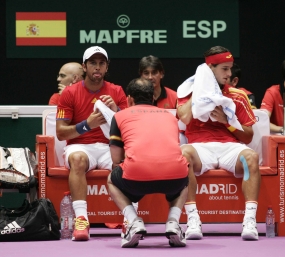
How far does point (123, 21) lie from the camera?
907 centimetres

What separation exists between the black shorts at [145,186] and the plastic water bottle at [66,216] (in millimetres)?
705

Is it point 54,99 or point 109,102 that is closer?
point 109,102

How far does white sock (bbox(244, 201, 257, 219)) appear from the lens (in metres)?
6.22

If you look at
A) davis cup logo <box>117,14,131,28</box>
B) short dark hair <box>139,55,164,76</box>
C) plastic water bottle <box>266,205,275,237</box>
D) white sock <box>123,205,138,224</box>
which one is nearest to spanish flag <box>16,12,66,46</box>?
davis cup logo <box>117,14,131,28</box>

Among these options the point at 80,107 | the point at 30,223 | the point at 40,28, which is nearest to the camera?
the point at 30,223

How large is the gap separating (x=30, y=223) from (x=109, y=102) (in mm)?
1127

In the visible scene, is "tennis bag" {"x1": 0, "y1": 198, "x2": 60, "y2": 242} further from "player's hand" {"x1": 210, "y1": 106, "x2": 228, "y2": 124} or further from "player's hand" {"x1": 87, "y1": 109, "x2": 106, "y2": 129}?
"player's hand" {"x1": 210, "y1": 106, "x2": 228, "y2": 124}

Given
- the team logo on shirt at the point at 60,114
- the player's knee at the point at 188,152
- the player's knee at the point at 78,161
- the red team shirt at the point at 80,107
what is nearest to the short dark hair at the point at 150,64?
the red team shirt at the point at 80,107

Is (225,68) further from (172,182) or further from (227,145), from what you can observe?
(172,182)

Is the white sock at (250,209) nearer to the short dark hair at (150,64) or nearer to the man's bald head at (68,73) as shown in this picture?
the short dark hair at (150,64)

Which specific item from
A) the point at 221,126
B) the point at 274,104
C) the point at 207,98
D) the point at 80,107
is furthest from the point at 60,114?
the point at 274,104

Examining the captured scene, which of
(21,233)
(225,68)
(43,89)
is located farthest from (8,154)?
(43,89)

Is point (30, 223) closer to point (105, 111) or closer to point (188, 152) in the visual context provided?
Result: point (105, 111)

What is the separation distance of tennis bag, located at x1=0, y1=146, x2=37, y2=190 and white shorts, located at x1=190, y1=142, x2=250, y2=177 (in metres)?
1.26
